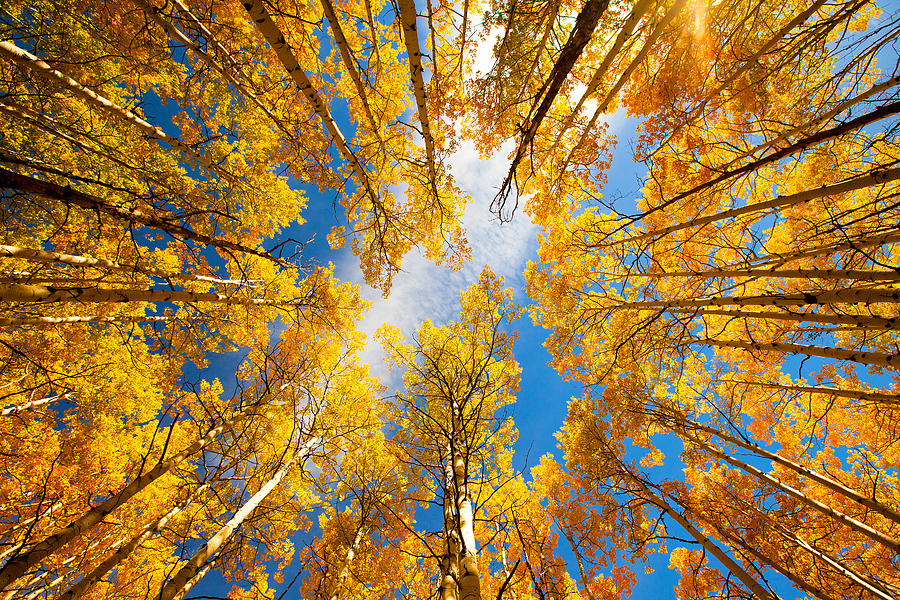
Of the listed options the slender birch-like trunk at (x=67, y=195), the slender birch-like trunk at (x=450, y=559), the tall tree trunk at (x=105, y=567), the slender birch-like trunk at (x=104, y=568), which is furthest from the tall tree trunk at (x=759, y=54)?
the slender birch-like trunk at (x=104, y=568)

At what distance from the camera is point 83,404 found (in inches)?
308

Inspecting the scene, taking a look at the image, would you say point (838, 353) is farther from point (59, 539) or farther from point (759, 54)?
point (59, 539)

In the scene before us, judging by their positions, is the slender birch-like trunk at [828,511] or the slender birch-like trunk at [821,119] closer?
the slender birch-like trunk at [821,119]

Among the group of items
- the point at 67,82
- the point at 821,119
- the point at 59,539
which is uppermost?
the point at 821,119

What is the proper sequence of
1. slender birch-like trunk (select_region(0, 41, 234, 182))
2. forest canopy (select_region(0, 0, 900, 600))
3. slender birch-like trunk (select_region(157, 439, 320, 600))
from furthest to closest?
forest canopy (select_region(0, 0, 900, 600))
slender birch-like trunk (select_region(0, 41, 234, 182))
slender birch-like trunk (select_region(157, 439, 320, 600))

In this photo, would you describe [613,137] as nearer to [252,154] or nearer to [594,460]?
[594,460]

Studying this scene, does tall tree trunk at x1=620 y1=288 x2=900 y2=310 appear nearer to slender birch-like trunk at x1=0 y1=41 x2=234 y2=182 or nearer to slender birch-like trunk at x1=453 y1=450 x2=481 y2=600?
slender birch-like trunk at x1=453 y1=450 x2=481 y2=600

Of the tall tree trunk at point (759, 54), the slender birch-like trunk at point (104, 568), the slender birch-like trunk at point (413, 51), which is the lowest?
the slender birch-like trunk at point (104, 568)

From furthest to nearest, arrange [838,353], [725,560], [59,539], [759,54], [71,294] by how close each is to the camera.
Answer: [725,560] < [759,54] < [838,353] < [59,539] < [71,294]

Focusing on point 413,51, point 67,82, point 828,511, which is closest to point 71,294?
point 67,82

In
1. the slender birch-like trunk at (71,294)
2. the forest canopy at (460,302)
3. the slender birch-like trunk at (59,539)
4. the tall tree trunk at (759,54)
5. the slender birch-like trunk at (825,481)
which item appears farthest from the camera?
the forest canopy at (460,302)

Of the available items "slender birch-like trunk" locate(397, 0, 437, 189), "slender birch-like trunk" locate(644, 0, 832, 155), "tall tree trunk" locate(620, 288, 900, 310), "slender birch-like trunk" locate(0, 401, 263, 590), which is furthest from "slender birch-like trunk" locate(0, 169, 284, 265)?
"slender birch-like trunk" locate(644, 0, 832, 155)

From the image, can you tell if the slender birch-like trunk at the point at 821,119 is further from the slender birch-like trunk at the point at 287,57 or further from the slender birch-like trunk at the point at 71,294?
the slender birch-like trunk at the point at 71,294

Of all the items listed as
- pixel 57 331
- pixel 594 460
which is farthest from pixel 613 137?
pixel 57 331
